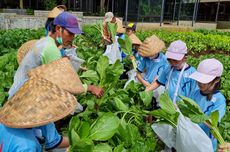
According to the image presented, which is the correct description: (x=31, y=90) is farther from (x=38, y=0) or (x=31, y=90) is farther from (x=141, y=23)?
(x=38, y=0)

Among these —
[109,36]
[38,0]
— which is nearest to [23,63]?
[109,36]

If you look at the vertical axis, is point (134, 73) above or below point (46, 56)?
below

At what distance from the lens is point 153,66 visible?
4133 mm

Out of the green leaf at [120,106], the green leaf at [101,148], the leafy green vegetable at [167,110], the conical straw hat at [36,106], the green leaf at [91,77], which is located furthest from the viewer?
the green leaf at [91,77]

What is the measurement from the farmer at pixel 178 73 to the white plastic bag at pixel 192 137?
2.84 ft

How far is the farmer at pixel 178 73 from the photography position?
314 centimetres

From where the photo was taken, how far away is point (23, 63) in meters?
2.83

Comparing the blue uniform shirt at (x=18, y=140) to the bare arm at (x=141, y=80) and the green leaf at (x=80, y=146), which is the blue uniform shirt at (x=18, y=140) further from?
the bare arm at (x=141, y=80)

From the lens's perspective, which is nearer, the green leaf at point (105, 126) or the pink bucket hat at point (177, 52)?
the green leaf at point (105, 126)

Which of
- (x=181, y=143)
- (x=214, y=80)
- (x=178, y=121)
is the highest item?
(x=214, y=80)

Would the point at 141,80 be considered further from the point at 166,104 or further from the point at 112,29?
the point at 166,104

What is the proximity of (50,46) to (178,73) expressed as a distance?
1358 mm

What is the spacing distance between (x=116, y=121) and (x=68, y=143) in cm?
35

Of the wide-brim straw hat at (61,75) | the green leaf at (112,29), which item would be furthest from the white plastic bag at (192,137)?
the green leaf at (112,29)
